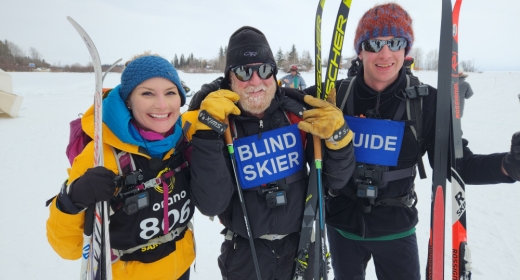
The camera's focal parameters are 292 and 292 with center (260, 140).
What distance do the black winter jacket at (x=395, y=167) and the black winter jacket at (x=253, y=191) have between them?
31 cm

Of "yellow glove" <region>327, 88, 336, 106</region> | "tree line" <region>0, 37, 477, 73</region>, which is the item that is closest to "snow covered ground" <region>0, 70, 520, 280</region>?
"yellow glove" <region>327, 88, 336, 106</region>

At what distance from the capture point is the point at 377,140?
1936 mm

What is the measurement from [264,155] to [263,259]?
26.7 inches

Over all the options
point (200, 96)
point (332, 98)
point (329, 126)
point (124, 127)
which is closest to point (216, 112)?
point (200, 96)

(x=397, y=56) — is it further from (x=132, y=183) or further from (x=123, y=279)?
(x=123, y=279)

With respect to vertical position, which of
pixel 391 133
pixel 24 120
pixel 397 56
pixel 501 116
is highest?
pixel 397 56

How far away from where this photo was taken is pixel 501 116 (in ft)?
38.1

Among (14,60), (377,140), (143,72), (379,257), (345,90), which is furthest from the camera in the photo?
(14,60)

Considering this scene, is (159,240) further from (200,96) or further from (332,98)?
(332,98)

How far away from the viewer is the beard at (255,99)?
1911 mm

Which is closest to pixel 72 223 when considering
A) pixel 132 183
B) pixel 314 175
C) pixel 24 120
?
pixel 132 183

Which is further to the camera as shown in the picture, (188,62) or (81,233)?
(188,62)

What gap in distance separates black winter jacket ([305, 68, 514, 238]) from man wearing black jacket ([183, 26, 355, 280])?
30 cm

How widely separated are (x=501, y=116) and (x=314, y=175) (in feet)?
44.1
